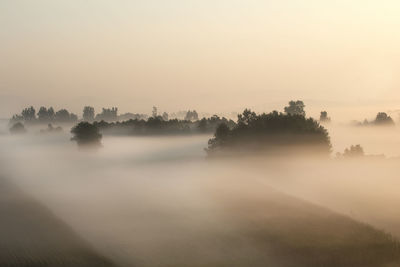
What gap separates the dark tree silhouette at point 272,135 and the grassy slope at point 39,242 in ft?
206

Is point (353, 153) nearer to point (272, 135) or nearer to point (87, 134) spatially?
point (272, 135)

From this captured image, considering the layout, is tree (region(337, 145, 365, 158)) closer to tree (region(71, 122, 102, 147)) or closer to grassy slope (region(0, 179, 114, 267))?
tree (region(71, 122, 102, 147))

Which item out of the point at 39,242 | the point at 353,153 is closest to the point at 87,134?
the point at 353,153

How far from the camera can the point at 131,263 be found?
4306cm

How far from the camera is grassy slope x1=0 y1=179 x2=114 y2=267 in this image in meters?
43.7

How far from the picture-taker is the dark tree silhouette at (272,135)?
411ft

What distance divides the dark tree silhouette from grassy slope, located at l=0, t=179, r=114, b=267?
6285 centimetres

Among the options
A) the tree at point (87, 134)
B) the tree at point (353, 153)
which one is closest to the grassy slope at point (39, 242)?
the tree at point (353, 153)

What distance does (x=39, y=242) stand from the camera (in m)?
50.1

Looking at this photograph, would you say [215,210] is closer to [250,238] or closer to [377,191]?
[250,238]

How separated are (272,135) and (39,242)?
82.6 m

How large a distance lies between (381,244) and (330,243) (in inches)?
150

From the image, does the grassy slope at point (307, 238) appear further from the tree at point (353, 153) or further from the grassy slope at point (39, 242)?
the tree at point (353, 153)

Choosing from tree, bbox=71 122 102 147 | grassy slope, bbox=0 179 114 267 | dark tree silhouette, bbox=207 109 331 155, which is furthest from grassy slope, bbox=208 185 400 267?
tree, bbox=71 122 102 147
